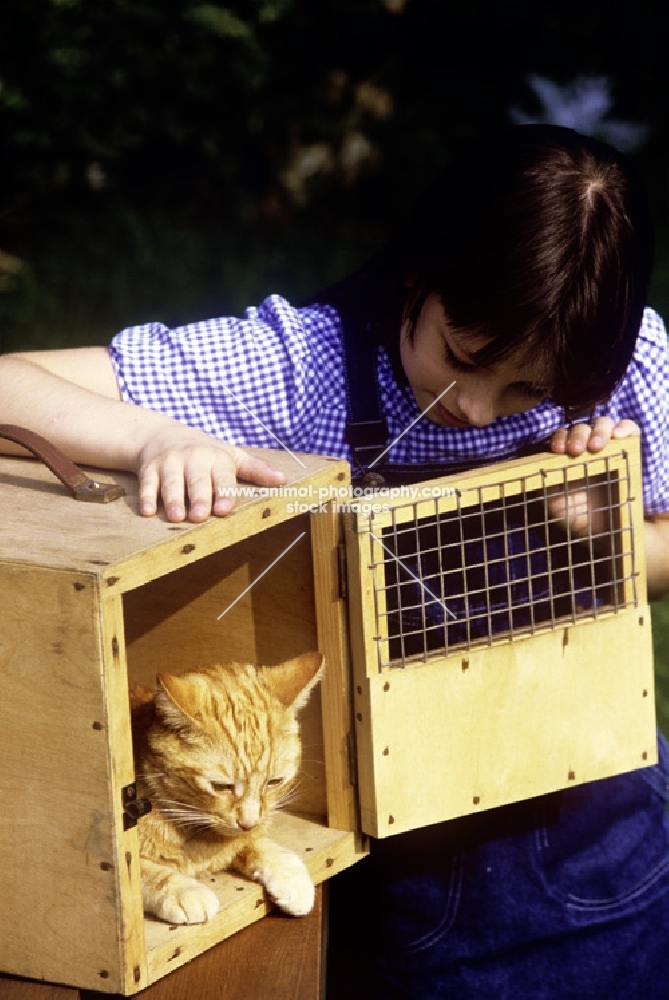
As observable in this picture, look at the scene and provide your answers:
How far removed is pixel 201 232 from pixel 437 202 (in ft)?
11.1

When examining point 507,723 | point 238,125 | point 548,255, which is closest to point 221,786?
point 507,723

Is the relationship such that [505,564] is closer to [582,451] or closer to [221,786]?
[582,451]

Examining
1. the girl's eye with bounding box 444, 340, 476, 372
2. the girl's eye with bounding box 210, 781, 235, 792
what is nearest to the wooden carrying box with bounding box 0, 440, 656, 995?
the girl's eye with bounding box 210, 781, 235, 792

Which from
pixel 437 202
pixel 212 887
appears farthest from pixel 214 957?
pixel 437 202

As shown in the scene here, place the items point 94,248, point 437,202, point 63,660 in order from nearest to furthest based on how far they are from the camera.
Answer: point 63,660 < point 437,202 < point 94,248

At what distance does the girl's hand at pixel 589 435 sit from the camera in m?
1.74

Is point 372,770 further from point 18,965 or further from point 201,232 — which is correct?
point 201,232

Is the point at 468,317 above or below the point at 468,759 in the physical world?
above

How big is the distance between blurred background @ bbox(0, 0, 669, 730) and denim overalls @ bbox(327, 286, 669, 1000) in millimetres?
1680

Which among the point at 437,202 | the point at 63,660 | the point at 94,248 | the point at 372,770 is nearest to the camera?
the point at 63,660

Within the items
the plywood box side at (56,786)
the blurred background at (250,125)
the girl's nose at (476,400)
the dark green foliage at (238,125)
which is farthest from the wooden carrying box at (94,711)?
the dark green foliage at (238,125)

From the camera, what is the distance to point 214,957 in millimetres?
1568

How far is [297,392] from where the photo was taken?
79.0 inches

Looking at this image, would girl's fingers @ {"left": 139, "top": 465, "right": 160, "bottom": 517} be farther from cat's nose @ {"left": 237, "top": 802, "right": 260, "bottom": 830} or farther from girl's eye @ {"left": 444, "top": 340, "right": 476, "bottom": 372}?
girl's eye @ {"left": 444, "top": 340, "right": 476, "bottom": 372}
